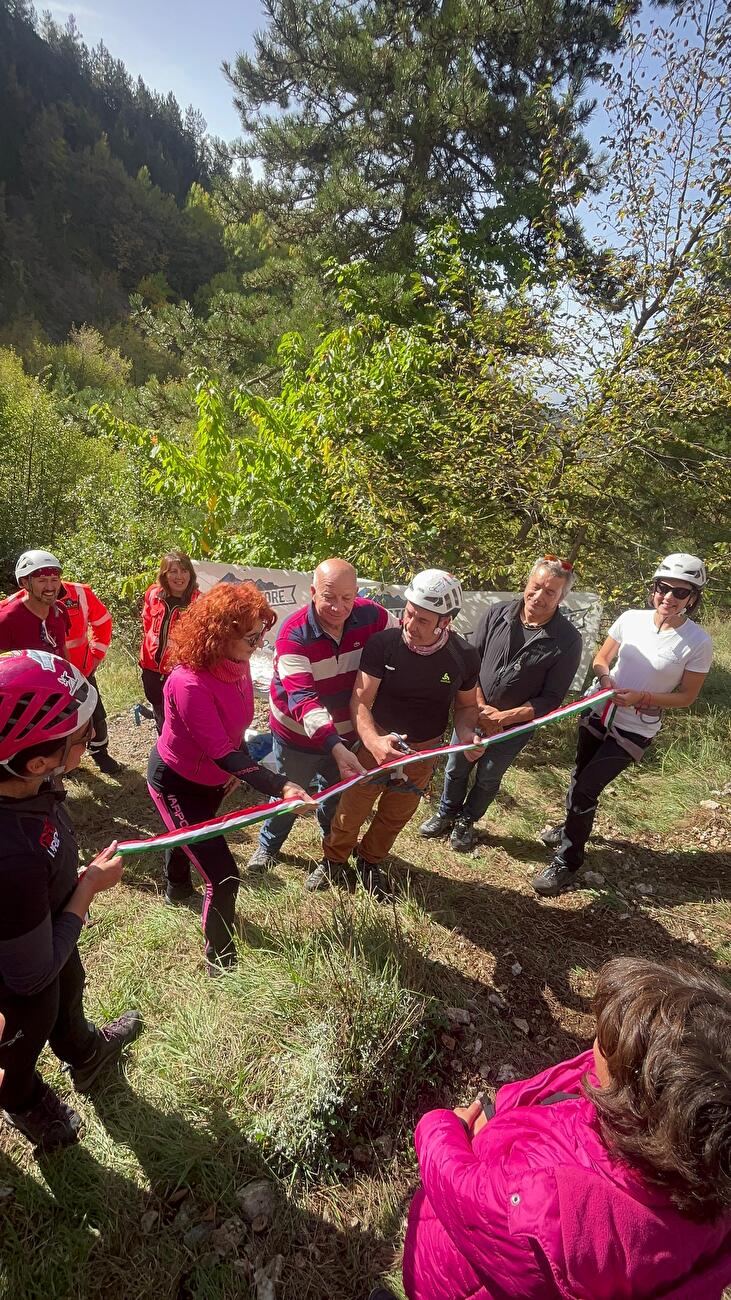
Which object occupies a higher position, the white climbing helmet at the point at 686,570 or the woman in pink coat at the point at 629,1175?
the white climbing helmet at the point at 686,570

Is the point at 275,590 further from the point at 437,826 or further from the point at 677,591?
the point at 677,591

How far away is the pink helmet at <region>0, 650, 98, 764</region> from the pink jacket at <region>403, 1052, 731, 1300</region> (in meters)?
1.52

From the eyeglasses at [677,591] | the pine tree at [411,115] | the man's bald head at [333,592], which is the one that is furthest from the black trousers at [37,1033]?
the pine tree at [411,115]

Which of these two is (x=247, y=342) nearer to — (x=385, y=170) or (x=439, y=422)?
(x=385, y=170)

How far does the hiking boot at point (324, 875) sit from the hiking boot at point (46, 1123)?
1.60 meters

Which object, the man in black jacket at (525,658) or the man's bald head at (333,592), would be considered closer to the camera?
the man's bald head at (333,592)

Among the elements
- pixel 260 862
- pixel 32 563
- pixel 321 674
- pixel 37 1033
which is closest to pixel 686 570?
pixel 321 674

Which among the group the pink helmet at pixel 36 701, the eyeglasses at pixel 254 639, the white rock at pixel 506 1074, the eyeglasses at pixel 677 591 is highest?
the eyeglasses at pixel 677 591

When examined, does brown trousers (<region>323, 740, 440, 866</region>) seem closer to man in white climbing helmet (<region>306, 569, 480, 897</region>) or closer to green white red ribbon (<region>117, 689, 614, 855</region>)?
man in white climbing helmet (<region>306, 569, 480, 897</region>)

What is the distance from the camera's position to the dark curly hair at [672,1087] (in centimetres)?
→ 105

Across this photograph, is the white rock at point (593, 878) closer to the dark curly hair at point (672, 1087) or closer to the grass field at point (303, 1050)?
the grass field at point (303, 1050)

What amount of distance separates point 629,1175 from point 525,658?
2826 millimetres

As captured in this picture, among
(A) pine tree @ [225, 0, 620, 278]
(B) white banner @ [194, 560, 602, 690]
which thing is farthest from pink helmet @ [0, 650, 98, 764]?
(A) pine tree @ [225, 0, 620, 278]

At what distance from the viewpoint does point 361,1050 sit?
8.41ft
